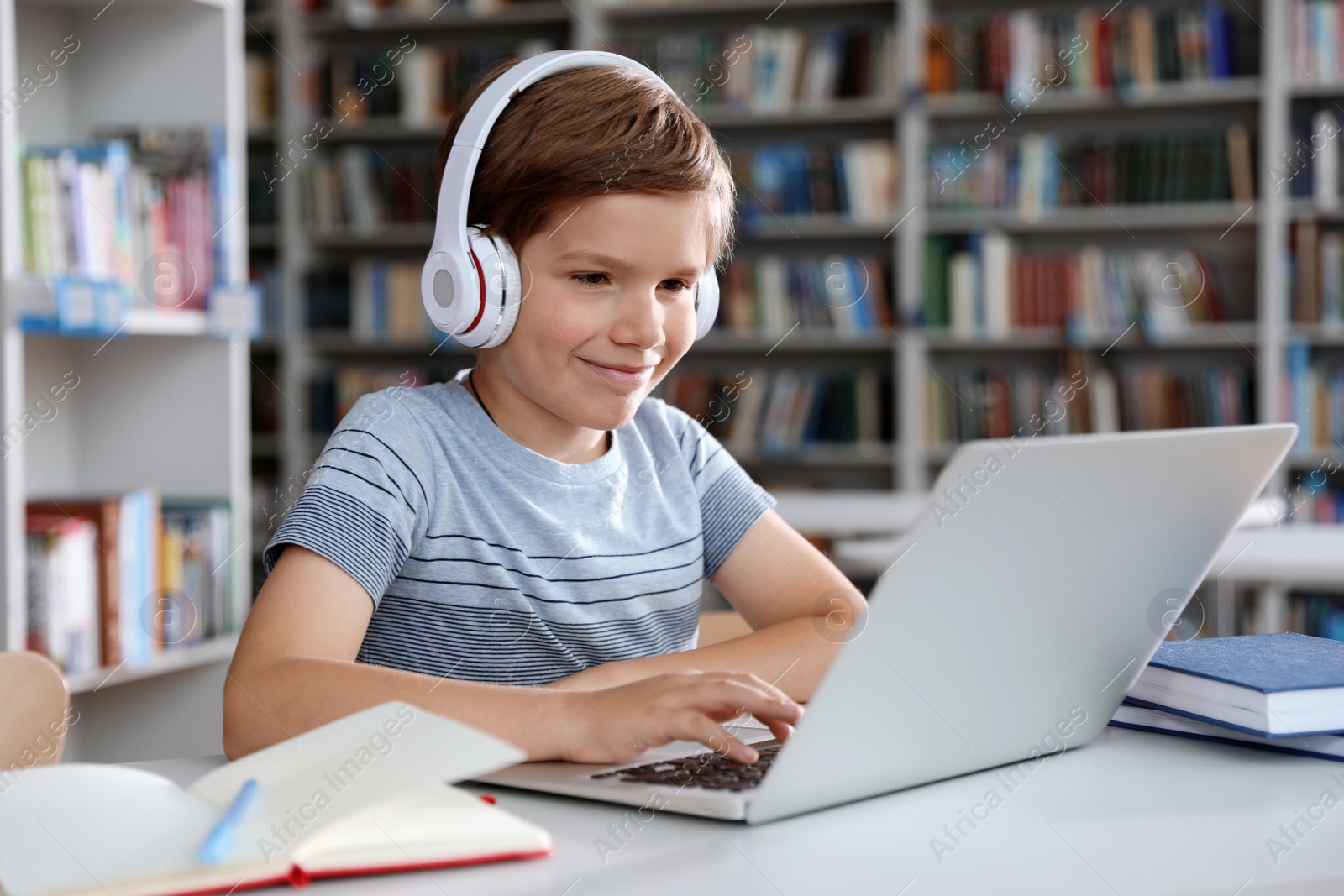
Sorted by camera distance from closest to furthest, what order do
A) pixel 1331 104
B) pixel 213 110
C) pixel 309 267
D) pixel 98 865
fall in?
pixel 98 865 < pixel 213 110 < pixel 1331 104 < pixel 309 267

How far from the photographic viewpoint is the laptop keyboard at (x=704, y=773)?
702mm

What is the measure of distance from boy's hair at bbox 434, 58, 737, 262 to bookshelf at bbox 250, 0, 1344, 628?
2.83 meters

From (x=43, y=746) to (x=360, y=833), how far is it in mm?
596

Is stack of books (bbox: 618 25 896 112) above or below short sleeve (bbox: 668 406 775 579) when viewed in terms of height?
above

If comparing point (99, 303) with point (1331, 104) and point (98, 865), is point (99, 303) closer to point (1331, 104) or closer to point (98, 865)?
point (98, 865)

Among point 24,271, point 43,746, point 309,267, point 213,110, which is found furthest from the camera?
point 309,267

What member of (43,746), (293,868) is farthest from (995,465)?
(43,746)

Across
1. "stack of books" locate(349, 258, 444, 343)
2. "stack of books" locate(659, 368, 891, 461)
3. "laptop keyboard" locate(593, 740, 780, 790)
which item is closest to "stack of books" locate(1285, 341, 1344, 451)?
"stack of books" locate(659, 368, 891, 461)

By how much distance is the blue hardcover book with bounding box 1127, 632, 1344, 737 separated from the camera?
806 mm

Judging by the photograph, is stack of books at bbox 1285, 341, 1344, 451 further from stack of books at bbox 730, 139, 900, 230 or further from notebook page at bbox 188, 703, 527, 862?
notebook page at bbox 188, 703, 527, 862

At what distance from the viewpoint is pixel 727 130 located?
414 centimetres

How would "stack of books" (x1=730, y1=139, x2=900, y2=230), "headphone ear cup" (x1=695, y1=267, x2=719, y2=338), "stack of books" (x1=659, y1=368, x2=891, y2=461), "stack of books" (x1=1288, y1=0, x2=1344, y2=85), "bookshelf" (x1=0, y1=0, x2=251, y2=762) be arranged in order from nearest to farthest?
"headphone ear cup" (x1=695, y1=267, x2=719, y2=338), "bookshelf" (x1=0, y1=0, x2=251, y2=762), "stack of books" (x1=1288, y1=0, x2=1344, y2=85), "stack of books" (x1=730, y1=139, x2=900, y2=230), "stack of books" (x1=659, y1=368, x2=891, y2=461)

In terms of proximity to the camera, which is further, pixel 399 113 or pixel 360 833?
pixel 399 113

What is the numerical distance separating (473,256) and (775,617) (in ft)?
1.52
